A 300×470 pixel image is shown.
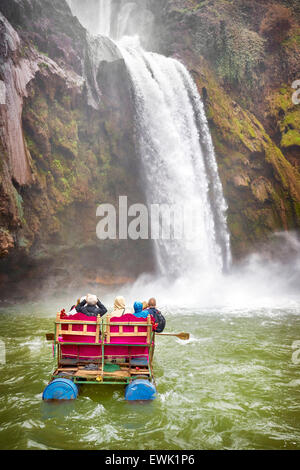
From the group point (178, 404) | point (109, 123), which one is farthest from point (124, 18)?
point (178, 404)

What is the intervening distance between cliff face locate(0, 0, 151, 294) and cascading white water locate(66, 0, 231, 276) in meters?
0.97

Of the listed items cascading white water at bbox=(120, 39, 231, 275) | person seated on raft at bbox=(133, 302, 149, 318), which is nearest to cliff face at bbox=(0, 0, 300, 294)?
cascading white water at bbox=(120, 39, 231, 275)

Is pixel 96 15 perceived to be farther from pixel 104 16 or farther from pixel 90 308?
pixel 90 308

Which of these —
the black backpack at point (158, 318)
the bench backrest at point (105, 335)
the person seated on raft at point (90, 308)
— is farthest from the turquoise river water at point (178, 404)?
the person seated on raft at point (90, 308)

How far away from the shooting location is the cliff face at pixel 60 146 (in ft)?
45.5

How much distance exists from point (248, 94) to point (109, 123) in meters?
13.3

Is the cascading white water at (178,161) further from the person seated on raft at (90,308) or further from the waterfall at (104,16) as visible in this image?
the waterfall at (104,16)

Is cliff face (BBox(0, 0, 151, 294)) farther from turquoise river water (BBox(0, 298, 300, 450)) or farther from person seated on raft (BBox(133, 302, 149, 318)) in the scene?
person seated on raft (BBox(133, 302, 149, 318))

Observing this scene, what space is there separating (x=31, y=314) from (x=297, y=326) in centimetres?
1057

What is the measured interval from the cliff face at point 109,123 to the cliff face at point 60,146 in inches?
2.4

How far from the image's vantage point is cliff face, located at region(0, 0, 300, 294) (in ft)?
49.9

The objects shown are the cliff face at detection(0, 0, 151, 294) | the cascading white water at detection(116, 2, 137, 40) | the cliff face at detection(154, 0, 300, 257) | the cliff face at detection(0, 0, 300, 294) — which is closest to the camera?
the cliff face at detection(0, 0, 151, 294)
